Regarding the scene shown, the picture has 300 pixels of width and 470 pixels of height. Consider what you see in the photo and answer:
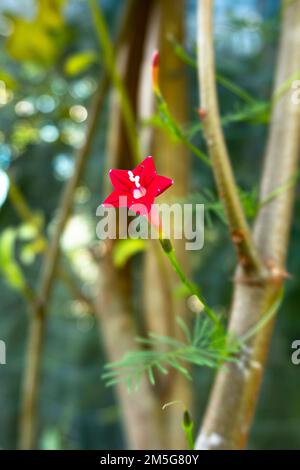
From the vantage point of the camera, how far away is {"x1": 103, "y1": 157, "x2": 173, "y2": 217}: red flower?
0.19 meters

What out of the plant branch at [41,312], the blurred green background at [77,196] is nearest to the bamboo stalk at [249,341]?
the plant branch at [41,312]

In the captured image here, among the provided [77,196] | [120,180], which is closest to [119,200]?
[120,180]

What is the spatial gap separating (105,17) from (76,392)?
2.02ft

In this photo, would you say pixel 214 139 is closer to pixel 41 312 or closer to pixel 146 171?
pixel 146 171

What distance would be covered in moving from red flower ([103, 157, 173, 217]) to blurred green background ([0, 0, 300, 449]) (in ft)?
2.06

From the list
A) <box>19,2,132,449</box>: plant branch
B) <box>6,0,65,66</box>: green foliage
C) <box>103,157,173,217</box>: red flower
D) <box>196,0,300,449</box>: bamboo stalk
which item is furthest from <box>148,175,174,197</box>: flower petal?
<box>6,0,65,66</box>: green foliage

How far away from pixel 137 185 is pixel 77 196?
75cm

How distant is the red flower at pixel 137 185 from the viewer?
19 centimetres

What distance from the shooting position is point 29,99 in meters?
0.94

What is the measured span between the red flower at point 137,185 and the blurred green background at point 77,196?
629 millimetres

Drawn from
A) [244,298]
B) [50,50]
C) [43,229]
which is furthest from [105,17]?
[244,298]

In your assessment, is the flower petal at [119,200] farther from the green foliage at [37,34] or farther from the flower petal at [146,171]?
the green foliage at [37,34]

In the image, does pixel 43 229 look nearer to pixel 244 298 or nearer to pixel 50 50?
pixel 50 50

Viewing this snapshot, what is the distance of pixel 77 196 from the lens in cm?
93
